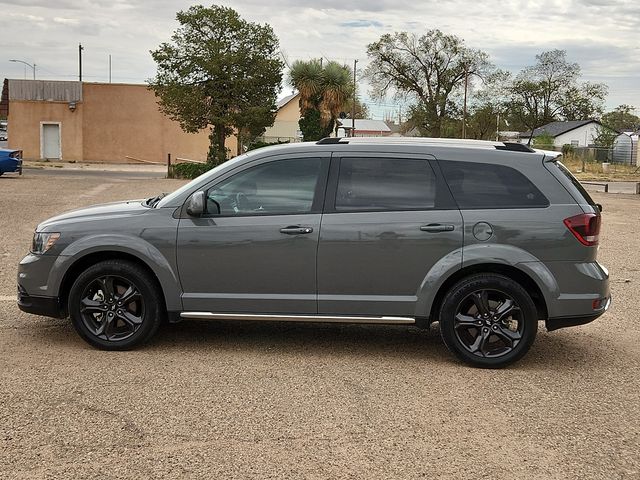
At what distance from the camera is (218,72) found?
32.5 metres

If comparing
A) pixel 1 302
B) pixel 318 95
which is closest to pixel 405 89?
pixel 318 95

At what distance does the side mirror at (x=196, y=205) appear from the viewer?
5887 mm

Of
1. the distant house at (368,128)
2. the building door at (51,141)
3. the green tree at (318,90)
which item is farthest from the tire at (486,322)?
the distant house at (368,128)

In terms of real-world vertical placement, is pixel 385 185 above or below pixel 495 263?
above

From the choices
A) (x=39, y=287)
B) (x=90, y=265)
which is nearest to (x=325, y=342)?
(x=90, y=265)

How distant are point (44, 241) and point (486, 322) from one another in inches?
138

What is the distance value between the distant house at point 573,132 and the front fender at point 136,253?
80238 millimetres

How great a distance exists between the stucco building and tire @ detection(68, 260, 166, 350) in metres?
41.6

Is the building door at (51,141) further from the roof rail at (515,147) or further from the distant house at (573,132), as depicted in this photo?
the distant house at (573,132)

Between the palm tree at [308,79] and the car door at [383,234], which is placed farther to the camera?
the palm tree at [308,79]

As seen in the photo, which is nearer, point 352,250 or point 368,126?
point 352,250

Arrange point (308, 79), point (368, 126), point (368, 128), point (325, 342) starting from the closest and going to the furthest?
point (325, 342) → point (308, 79) → point (368, 128) → point (368, 126)

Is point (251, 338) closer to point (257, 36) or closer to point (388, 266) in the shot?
point (388, 266)

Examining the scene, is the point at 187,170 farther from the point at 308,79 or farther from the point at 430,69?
the point at 430,69
